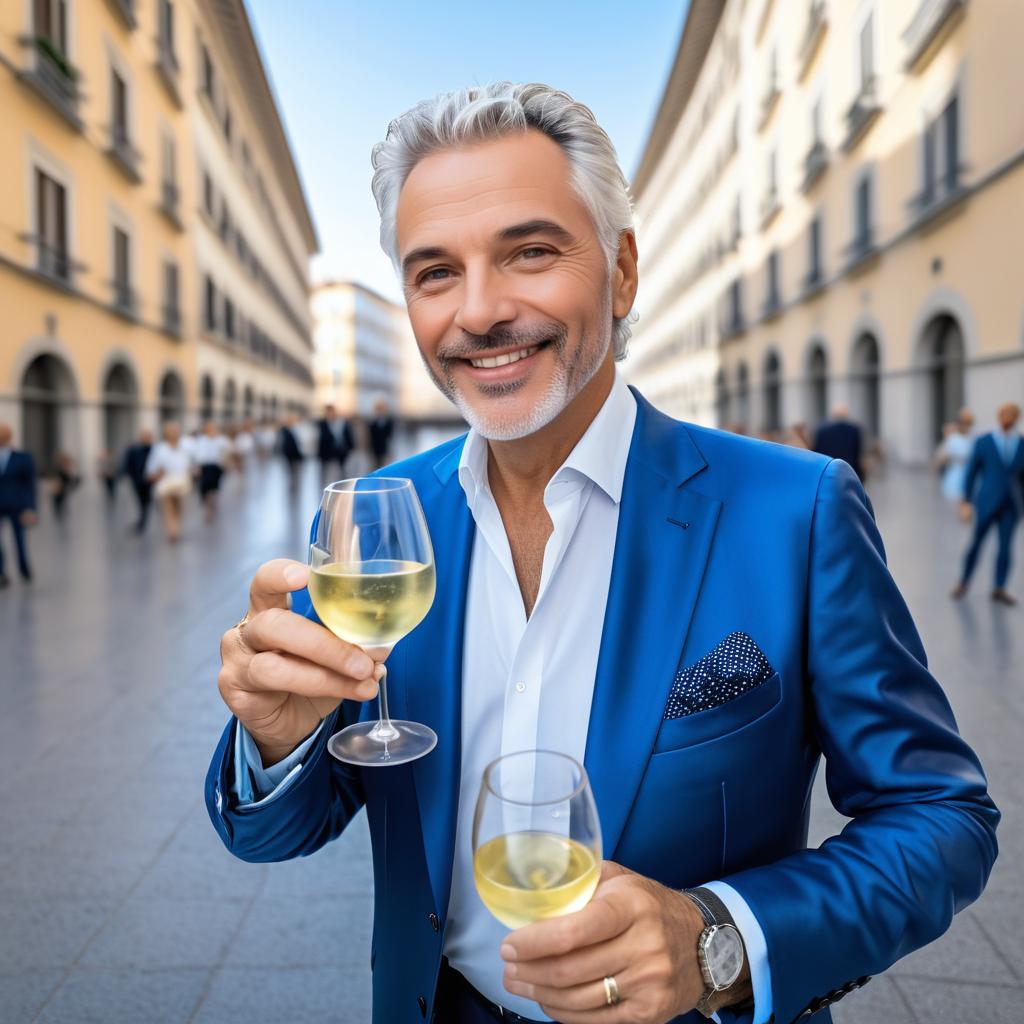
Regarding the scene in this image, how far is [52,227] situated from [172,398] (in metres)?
8.91

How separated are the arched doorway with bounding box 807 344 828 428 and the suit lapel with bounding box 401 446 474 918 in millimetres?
24340

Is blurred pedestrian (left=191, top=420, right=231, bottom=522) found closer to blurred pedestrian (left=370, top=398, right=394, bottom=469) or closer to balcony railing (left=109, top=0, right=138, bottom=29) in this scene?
blurred pedestrian (left=370, top=398, right=394, bottom=469)

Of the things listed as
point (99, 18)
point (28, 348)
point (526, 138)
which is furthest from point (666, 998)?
point (99, 18)

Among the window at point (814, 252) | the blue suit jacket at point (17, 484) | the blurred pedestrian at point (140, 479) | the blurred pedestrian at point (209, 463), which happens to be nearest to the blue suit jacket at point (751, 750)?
the blue suit jacket at point (17, 484)

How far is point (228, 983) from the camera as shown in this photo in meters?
2.50

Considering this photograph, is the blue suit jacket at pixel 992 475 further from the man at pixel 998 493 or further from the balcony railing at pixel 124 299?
the balcony railing at pixel 124 299

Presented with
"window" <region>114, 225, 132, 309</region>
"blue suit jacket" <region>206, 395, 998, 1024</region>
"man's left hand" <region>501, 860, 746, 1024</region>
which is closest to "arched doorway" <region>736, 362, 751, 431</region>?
"window" <region>114, 225, 132, 309</region>

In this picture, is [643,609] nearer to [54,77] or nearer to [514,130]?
[514,130]

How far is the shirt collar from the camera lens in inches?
56.4

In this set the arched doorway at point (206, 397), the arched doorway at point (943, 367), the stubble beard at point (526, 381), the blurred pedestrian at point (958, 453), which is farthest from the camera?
the arched doorway at point (206, 397)

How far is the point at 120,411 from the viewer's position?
2155 centimetres

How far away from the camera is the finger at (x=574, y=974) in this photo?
84 cm

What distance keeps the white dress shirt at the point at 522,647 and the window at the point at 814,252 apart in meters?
23.7

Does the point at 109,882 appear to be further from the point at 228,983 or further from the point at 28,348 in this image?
the point at 28,348
